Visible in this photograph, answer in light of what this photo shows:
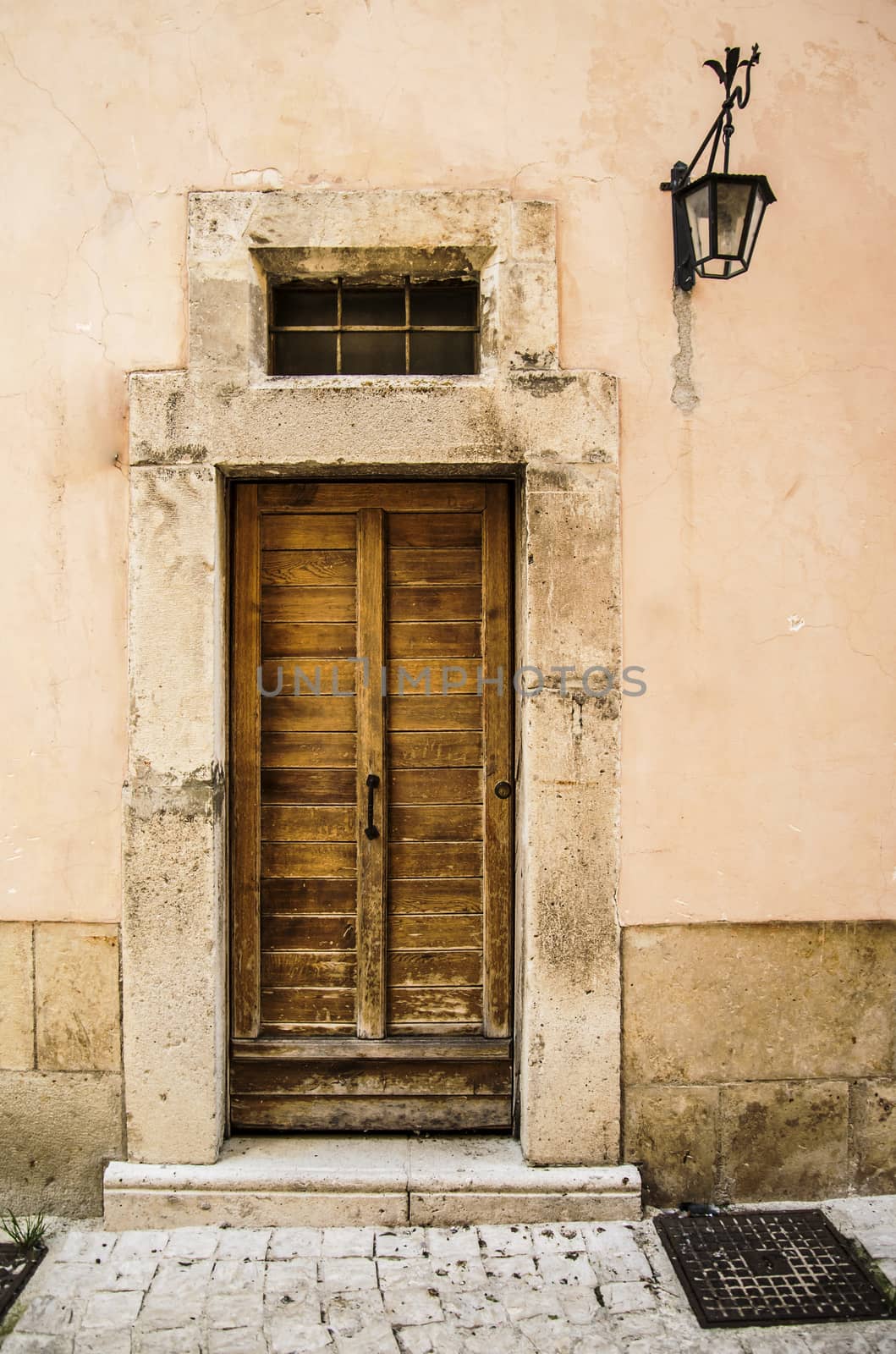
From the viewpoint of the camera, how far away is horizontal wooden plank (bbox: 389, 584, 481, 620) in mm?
3359

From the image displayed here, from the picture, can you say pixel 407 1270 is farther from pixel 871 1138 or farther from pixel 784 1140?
pixel 871 1138

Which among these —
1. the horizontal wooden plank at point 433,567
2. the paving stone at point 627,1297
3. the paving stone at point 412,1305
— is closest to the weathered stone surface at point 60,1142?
the paving stone at point 412,1305

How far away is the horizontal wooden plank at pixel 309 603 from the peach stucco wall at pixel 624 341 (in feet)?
1.78

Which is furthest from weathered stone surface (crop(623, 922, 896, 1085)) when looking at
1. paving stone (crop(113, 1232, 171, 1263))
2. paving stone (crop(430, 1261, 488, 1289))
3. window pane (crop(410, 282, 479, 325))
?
window pane (crop(410, 282, 479, 325))

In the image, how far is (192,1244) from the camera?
2.94m

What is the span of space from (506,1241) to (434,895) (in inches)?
45.8

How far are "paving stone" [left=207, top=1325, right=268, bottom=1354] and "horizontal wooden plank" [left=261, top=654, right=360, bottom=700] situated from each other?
200 cm

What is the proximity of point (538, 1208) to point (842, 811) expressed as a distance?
1774 mm

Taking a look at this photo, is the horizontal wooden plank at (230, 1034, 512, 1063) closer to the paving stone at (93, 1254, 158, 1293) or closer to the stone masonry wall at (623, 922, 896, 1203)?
the stone masonry wall at (623, 922, 896, 1203)

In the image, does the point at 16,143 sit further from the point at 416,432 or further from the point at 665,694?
the point at 665,694

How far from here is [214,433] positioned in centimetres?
312

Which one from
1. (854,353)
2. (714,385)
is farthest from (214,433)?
(854,353)

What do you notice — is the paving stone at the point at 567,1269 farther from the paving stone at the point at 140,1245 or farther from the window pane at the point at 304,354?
the window pane at the point at 304,354

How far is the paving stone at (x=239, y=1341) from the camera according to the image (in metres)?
2.50
